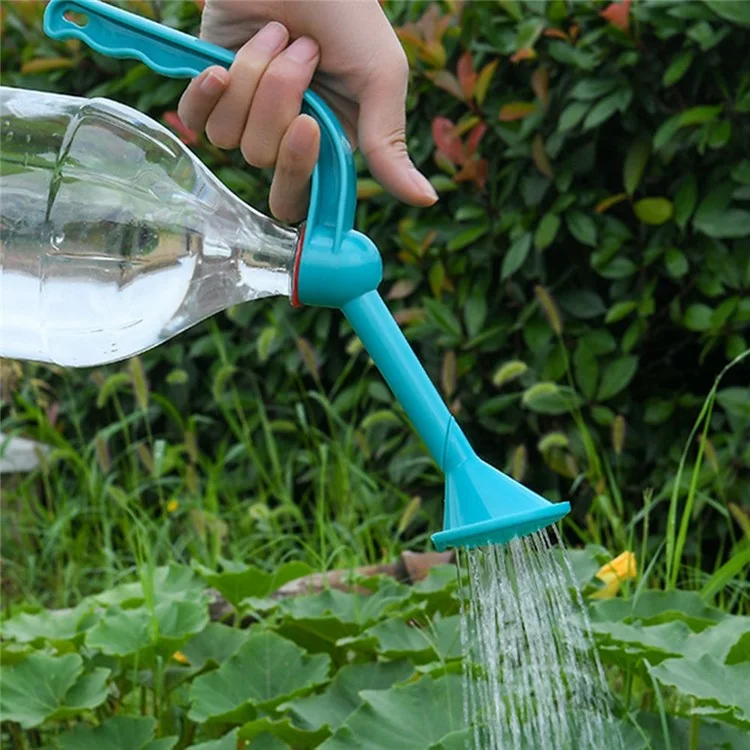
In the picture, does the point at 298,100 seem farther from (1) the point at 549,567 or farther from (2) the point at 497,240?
(2) the point at 497,240

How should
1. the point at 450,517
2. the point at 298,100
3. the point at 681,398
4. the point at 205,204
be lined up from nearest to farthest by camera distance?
the point at 450,517 < the point at 298,100 < the point at 205,204 < the point at 681,398

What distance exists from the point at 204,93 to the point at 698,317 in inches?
65.6

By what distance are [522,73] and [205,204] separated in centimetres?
173

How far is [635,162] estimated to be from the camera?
2787 millimetres

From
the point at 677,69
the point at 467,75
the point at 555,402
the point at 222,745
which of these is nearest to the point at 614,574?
the point at 222,745

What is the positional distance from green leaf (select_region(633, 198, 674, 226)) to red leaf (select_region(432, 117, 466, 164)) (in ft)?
1.38

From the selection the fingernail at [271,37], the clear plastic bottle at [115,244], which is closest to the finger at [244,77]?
the fingernail at [271,37]

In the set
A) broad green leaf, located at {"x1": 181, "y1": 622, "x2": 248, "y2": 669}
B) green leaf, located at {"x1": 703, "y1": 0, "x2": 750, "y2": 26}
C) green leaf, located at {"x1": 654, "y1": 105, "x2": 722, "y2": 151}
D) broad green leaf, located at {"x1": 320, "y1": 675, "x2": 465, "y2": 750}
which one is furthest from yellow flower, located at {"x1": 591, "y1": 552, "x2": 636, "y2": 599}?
green leaf, located at {"x1": 703, "y1": 0, "x2": 750, "y2": 26}

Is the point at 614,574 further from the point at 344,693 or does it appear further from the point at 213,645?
the point at 213,645

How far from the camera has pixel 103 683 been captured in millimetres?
1783

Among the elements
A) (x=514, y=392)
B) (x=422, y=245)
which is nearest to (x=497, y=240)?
(x=422, y=245)

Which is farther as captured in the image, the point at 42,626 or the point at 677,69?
the point at 677,69

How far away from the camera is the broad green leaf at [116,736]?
1699 millimetres

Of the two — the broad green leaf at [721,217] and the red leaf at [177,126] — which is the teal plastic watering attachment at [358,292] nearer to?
the broad green leaf at [721,217]
